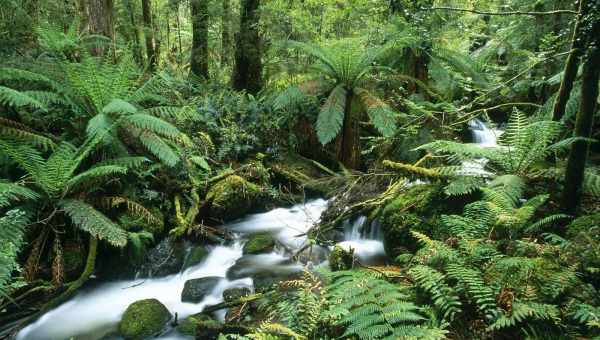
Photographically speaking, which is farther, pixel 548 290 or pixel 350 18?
pixel 350 18

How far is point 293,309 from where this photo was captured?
95.5 inches

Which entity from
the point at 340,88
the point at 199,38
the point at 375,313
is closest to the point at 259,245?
the point at 375,313

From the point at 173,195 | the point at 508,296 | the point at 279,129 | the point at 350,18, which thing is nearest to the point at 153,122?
the point at 173,195

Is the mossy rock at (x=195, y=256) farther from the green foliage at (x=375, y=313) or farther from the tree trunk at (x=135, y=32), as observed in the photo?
the tree trunk at (x=135, y=32)

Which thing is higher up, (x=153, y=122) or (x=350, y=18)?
(x=350, y=18)

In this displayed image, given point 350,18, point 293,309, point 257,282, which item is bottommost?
point 257,282

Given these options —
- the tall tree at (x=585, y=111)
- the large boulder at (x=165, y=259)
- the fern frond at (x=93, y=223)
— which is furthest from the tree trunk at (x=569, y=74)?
the large boulder at (x=165, y=259)

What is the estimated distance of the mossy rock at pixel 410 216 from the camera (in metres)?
3.56

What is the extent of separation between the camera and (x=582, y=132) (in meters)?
2.67

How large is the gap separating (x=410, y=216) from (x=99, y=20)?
5.64m

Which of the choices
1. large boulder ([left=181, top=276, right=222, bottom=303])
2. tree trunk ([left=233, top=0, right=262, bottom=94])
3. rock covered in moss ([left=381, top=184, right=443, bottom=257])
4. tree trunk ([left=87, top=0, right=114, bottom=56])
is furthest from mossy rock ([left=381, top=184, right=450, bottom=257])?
tree trunk ([left=87, top=0, right=114, bottom=56])

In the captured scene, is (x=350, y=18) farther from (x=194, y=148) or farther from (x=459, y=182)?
(x=459, y=182)

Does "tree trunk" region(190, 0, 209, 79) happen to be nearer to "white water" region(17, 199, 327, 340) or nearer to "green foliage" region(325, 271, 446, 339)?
"white water" region(17, 199, 327, 340)

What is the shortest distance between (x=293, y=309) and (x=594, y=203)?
8.63 ft
